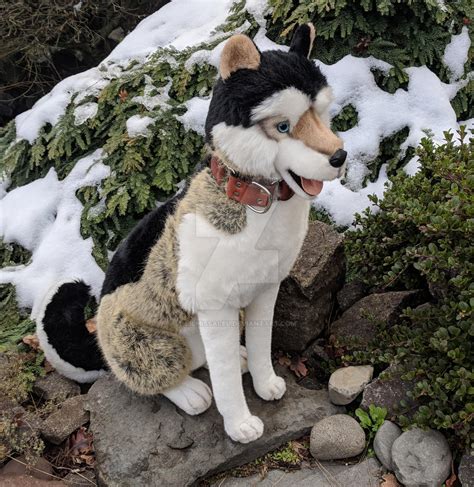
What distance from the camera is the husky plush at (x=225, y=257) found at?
5.41 ft

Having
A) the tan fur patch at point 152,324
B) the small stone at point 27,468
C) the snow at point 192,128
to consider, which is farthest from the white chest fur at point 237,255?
the snow at point 192,128

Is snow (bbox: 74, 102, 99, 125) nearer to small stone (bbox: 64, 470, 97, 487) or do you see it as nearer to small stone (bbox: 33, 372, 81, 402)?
small stone (bbox: 33, 372, 81, 402)

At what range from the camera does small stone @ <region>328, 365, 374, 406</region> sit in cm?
242

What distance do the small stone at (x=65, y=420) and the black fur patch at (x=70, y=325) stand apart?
0.20m

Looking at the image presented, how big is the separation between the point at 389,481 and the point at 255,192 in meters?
1.25

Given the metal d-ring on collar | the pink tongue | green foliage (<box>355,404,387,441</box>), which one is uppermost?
the pink tongue

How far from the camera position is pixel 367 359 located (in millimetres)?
2406

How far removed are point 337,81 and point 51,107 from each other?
1.92m

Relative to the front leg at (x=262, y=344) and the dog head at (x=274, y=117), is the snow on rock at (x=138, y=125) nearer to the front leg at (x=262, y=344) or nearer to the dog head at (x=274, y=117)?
the front leg at (x=262, y=344)

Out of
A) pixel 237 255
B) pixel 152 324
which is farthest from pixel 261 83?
pixel 152 324

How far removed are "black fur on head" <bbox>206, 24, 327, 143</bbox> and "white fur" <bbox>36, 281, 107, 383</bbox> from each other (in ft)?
4.41

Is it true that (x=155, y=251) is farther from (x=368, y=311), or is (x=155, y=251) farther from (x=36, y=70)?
(x=36, y=70)

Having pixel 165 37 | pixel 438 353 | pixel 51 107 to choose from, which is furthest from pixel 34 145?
pixel 438 353

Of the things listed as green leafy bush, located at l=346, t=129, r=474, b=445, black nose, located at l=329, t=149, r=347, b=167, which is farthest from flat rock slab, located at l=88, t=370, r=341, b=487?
black nose, located at l=329, t=149, r=347, b=167
